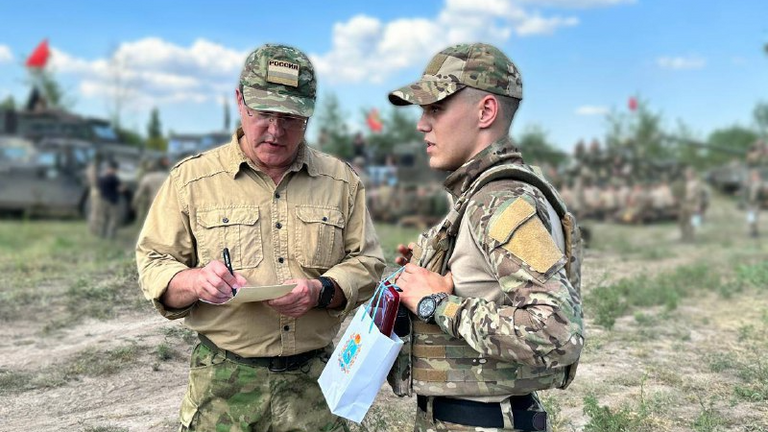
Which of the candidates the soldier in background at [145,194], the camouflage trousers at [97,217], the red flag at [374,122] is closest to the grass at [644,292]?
the soldier in background at [145,194]

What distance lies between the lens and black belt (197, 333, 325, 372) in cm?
277

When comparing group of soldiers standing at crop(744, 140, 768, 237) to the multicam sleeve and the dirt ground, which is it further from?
the multicam sleeve

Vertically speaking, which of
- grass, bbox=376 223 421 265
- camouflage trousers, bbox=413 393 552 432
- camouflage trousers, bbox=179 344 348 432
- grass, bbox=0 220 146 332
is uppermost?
camouflage trousers, bbox=413 393 552 432

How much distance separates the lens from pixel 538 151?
25109mm

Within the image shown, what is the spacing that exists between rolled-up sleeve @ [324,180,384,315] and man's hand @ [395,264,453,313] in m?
0.44

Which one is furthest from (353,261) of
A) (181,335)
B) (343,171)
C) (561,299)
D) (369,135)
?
(369,135)

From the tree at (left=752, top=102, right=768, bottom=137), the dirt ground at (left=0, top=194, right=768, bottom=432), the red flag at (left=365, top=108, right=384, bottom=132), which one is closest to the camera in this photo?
the dirt ground at (left=0, top=194, right=768, bottom=432)

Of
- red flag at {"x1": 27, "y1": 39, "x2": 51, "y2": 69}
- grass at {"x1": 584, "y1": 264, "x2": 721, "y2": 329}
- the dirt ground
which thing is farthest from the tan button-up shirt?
red flag at {"x1": 27, "y1": 39, "x2": 51, "y2": 69}

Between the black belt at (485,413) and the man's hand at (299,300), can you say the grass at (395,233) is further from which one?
the black belt at (485,413)

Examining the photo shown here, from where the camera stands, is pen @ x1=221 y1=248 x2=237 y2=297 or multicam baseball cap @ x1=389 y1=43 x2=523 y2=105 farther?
pen @ x1=221 y1=248 x2=237 y2=297

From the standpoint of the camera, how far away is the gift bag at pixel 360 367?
2.23 m

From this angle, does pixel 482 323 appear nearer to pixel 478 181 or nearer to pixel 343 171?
pixel 478 181

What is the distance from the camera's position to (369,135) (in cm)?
2614

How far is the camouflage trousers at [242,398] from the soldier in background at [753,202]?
653 inches
